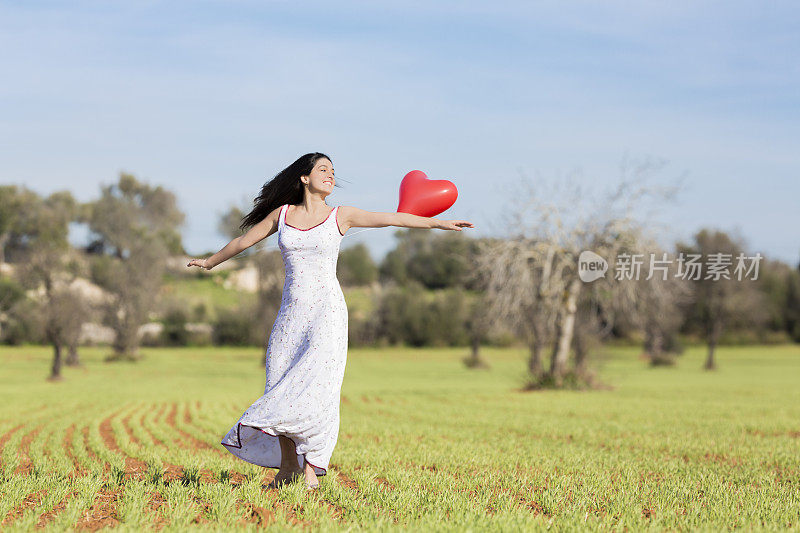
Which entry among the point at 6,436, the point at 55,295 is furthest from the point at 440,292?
the point at 6,436

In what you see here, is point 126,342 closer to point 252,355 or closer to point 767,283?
point 252,355

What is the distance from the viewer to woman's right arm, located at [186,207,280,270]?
6555 mm

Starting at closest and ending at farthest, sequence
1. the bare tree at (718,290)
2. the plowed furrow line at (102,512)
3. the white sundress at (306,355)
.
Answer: the plowed furrow line at (102,512), the white sundress at (306,355), the bare tree at (718,290)

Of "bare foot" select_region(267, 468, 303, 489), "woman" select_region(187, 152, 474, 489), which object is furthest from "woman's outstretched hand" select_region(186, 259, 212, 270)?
"bare foot" select_region(267, 468, 303, 489)

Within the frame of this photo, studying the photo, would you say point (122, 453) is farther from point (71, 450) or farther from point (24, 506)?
point (24, 506)

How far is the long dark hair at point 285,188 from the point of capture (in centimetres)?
658

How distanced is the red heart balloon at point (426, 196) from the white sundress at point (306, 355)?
736mm

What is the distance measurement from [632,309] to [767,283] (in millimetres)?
53777

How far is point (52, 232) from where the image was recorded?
267 feet

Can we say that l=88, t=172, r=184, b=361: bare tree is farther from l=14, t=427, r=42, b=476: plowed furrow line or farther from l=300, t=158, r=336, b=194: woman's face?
l=300, t=158, r=336, b=194: woman's face

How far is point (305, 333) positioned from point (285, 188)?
127 centimetres

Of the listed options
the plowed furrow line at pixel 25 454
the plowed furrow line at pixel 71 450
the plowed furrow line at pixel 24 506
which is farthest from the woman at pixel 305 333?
the plowed furrow line at pixel 25 454

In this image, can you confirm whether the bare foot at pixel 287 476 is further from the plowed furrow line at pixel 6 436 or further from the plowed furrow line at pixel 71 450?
the plowed furrow line at pixel 6 436

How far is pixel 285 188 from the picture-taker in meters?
6.65
